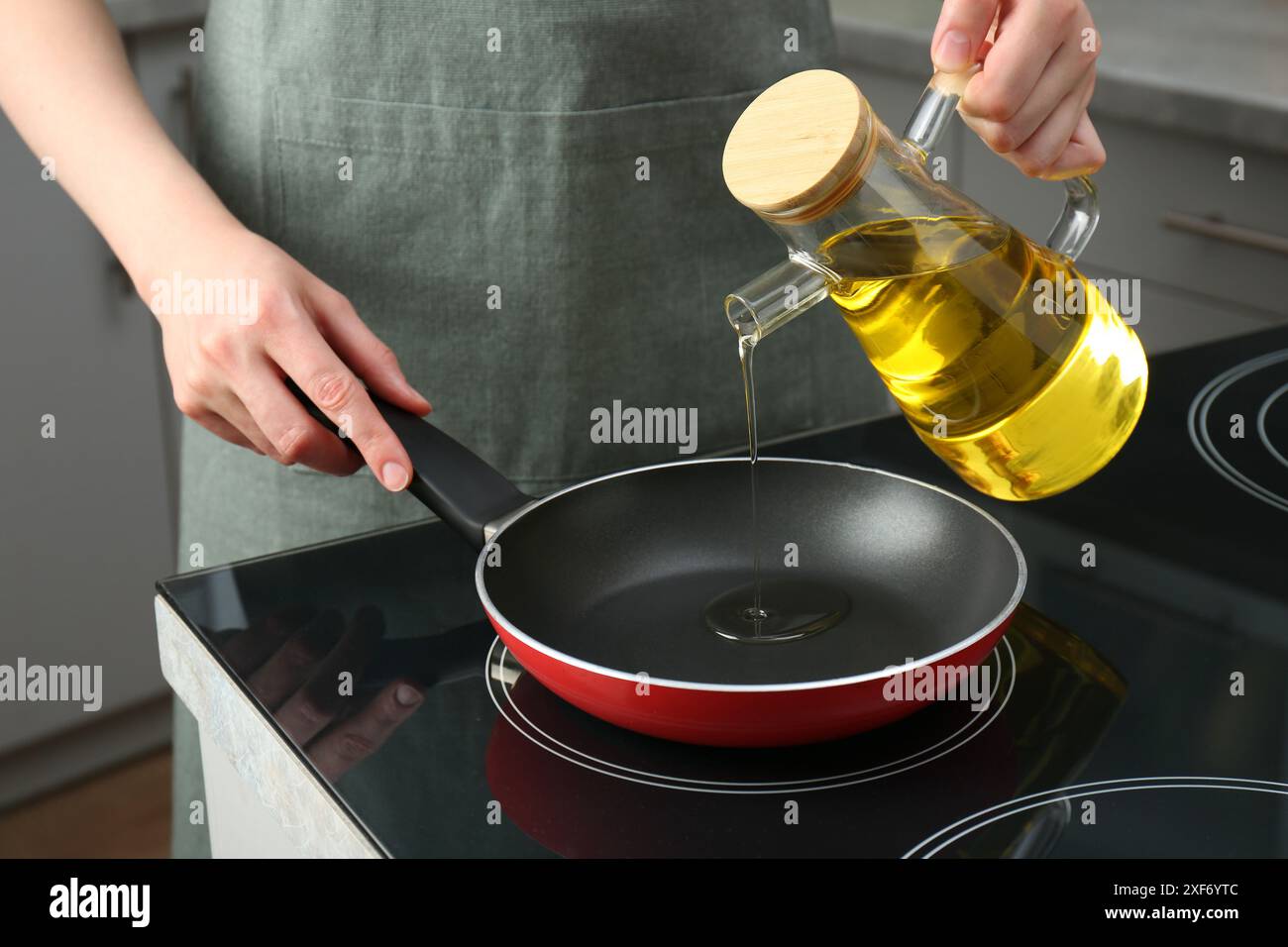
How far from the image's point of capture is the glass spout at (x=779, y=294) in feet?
1.83

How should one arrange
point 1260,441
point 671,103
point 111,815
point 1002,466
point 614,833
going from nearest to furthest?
point 614,833 < point 1002,466 < point 1260,441 < point 671,103 < point 111,815

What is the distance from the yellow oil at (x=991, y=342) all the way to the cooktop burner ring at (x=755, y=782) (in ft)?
0.32

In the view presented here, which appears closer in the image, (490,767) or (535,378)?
(490,767)

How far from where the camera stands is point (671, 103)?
0.89 metres

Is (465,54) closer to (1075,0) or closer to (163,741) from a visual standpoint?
(1075,0)

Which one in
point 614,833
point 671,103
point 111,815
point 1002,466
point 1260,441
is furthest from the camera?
→ point 111,815

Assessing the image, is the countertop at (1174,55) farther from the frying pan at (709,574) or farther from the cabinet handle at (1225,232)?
the frying pan at (709,574)

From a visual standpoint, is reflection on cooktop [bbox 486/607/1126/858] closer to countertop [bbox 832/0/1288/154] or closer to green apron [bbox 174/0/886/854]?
green apron [bbox 174/0/886/854]

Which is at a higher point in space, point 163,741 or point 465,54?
point 465,54

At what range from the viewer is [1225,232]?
54.1 inches

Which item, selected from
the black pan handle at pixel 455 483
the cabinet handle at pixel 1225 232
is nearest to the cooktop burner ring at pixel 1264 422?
the black pan handle at pixel 455 483

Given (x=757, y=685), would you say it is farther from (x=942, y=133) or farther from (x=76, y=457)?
(x=76, y=457)

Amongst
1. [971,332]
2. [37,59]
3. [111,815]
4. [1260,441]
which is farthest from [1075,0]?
[111,815]

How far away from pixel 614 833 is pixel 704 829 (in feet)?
0.10
